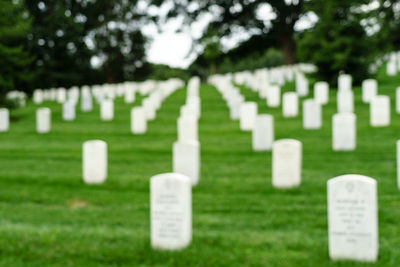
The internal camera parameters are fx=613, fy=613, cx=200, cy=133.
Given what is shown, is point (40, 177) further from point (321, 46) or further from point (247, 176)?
point (321, 46)

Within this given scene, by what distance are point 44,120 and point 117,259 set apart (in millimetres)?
12267

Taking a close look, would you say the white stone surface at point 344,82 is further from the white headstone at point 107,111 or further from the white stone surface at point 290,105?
the white headstone at point 107,111

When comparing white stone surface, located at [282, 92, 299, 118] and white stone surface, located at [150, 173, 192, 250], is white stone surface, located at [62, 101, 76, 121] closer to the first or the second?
white stone surface, located at [282, 92, 299, 118]

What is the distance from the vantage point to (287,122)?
17.2 meters

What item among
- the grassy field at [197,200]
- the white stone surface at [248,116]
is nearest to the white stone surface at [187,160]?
the grassy field at [197,200]

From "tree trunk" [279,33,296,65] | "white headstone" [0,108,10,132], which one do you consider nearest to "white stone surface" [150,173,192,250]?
"white headstone" [0,108,10,132]

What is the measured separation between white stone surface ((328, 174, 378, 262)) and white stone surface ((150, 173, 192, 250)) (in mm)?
1612

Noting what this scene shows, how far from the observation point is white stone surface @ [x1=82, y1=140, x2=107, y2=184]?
10945mm

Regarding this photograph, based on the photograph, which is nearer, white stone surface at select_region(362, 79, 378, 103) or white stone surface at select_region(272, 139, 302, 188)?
white stone surface at select_region(272, 139, 302, 188)

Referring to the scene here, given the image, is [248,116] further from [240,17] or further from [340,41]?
[240,17]

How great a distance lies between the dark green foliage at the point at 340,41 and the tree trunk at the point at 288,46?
13252 millimetres

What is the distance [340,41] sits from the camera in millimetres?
23312

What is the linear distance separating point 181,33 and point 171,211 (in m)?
31.8

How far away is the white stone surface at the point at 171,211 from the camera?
22.6 ft
